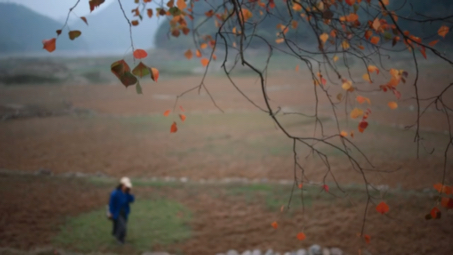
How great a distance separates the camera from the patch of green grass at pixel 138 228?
415 centimetres

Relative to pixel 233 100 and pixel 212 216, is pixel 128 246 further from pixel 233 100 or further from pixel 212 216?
pixel 233 100

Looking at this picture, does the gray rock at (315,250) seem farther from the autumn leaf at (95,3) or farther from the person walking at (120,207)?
the autumn leaf at (95,3)

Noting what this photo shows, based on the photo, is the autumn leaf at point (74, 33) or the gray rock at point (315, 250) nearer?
the autumn leaf at point (74, 33)

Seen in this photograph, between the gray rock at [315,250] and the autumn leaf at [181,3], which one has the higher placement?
the autumn leaf at [181,3]

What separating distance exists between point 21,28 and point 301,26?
19.5 meters

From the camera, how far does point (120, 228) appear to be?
4105 millimetres

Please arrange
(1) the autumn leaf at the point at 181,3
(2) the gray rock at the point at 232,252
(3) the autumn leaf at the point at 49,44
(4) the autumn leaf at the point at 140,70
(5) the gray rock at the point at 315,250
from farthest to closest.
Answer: (2) the gray rock at the point at 232,252, (5) the gray rock at the point at 315,250, (1) the autumn leaf at the point at 181,3, (3) the autumn leaf at the point at 49,44, (4) the autumn leaf at the point at 140,70

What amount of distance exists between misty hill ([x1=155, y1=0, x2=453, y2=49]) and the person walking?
201 cm

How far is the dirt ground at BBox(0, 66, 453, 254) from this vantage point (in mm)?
4176

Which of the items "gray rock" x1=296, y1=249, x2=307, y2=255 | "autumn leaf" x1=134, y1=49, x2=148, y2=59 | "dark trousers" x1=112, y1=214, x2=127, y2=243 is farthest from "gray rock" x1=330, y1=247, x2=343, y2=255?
"autumn leaf" x1=134, y1=49, x2=148, y2=59

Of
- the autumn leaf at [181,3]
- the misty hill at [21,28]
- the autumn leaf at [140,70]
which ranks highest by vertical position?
the misty hill at [21,28]

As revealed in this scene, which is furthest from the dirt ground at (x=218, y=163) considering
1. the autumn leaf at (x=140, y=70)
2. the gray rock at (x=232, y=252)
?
the autumn leaf at (x=140, y=70)

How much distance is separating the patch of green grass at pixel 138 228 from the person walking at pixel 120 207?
0.18 m

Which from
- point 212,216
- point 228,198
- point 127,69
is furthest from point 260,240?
point 127,69
